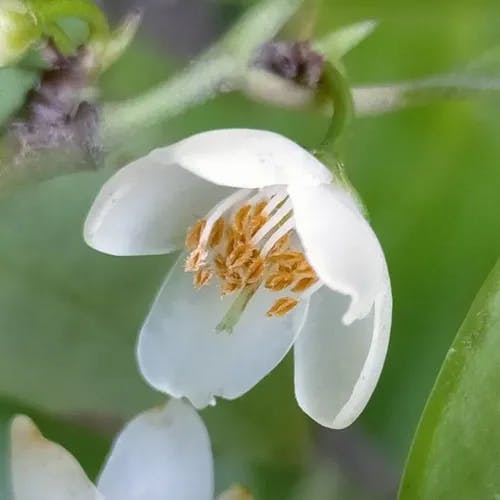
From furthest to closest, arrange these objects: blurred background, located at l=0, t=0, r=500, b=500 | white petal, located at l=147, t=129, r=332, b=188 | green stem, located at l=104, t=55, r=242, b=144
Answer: blurred background, located at l=0, t=0, r=500, b=500, green stem, located at l=104, t=55, r=242, b=144, white petal, located at l=147, t=129, r=332, b=188

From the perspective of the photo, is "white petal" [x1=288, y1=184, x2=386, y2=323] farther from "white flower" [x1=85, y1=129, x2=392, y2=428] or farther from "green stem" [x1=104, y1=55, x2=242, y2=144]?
"green stem" [x1=104, y1=55, x2=242, y2=144]

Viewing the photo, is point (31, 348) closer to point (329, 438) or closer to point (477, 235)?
point (329, 438)

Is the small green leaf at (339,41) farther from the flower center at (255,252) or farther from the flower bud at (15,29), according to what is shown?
the flower bud at (15,29)

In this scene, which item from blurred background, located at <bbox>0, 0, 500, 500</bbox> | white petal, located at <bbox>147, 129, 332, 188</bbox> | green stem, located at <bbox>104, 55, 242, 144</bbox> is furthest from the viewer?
blurred background, located at <bbox>0, 0, 500, 500</bbox>

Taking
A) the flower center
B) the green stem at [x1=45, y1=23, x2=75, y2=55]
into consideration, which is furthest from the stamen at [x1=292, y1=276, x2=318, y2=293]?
the green stem at [x1=45, y1=23, x2=75, y2=55]

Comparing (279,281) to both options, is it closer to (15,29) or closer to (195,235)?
(195,235)

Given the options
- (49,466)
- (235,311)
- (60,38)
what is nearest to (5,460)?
(49,466)

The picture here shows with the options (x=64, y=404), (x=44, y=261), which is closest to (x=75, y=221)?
(x=44, y=261)

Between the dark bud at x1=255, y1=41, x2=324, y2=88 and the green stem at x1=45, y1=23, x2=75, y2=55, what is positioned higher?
the green stem at x1=45, y1=23, x2=75, y2=55
